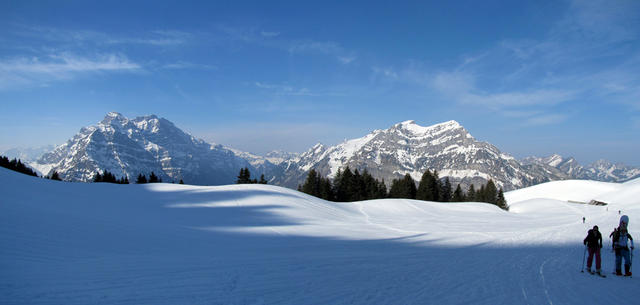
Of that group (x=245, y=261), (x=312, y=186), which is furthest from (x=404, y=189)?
(x=245, y=261)

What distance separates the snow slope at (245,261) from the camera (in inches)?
304

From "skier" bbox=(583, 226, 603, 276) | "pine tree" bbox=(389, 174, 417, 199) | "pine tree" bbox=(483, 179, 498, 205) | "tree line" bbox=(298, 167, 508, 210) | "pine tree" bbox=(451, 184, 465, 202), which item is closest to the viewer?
"skier" bbox=(583, 226, 603, 276)

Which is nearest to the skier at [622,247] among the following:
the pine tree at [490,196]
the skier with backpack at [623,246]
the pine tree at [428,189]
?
the skier with backpack at [623,246]

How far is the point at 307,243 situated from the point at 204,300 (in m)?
9.81

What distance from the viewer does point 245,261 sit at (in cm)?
1135

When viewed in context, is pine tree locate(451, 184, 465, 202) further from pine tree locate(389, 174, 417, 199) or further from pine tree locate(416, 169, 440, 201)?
pine tree locate(389, 174, 417, 199)

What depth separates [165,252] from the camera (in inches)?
493

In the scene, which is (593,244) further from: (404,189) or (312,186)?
(404,189)

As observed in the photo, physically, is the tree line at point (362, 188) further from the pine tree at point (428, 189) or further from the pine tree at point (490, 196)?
the pine tree at point (490, 196)

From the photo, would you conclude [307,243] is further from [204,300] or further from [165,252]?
[204,300]

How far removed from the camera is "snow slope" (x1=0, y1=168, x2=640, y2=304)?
25.4ft

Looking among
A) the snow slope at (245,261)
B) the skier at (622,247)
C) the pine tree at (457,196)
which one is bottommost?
the snow slope at (245,261)

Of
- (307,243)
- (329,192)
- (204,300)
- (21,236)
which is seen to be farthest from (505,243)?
(329,192)

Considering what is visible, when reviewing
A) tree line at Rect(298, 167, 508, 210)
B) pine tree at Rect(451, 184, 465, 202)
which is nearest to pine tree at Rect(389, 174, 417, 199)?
tree line at Rect(298, 167, 508, 210)
